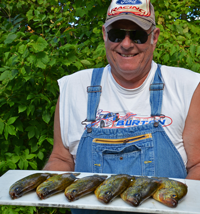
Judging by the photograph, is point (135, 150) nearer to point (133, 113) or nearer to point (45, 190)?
point (133, 113)

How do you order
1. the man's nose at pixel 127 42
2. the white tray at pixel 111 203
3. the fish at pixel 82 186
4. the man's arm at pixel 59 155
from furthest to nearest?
the man's arm at pixel 59 155 < the man's nose at pixel 127 42 < the fish at pixel 82 186 < the white tray at pixel 111 203

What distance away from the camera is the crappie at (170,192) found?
1.54 metres

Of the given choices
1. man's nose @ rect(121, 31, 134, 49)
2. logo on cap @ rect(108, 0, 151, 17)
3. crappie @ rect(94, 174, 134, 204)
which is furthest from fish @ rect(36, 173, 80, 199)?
logo on cap @ rect(108, 0, 151, 17)

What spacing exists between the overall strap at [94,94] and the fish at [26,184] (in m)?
0.66

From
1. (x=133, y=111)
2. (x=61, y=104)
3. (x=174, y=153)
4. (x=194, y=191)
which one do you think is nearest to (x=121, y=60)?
(x=133, y=111)

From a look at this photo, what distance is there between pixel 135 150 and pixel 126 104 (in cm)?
40

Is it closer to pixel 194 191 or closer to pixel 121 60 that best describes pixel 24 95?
pixel 121 60

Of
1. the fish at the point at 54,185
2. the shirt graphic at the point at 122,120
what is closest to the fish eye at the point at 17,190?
the fish at the point at 54,185

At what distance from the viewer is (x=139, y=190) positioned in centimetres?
166

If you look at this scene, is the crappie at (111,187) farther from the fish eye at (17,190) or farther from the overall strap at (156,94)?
the overall strap at (156,94)

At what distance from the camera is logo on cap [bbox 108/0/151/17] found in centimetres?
229

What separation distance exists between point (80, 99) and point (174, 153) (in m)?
0.90

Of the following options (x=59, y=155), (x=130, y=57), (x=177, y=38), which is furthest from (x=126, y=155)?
(x=177, y=38)

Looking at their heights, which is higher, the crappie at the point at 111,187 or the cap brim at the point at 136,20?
the cap brim at the point at 136,20
